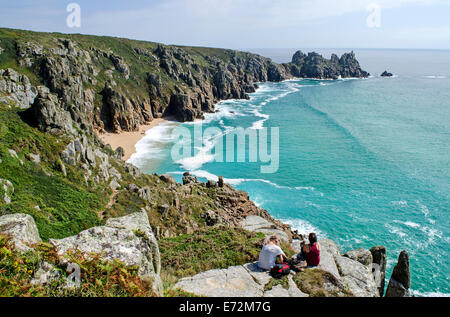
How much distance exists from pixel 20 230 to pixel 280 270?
9207 mm

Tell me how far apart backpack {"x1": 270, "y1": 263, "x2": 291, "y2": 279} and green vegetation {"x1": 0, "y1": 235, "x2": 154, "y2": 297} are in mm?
5629

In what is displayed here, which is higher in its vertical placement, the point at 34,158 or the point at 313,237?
the point at 34,158

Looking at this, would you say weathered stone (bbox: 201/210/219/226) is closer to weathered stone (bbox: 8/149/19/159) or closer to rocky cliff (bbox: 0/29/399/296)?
rocky cliff (bbox: 0/29/399/296)

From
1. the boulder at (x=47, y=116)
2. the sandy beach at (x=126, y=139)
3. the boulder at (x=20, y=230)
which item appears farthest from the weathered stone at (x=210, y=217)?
the sandy beach at (x=126, y=139)

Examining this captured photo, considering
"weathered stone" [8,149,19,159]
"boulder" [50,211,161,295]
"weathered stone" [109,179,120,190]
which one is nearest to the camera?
"boulder" [50,211,161,295]

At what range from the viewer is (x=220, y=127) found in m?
79.4

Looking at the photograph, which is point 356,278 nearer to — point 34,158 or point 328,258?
point 328,258

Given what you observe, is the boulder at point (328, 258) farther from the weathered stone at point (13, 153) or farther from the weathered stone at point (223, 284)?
the weathered stone at point (13, 153)

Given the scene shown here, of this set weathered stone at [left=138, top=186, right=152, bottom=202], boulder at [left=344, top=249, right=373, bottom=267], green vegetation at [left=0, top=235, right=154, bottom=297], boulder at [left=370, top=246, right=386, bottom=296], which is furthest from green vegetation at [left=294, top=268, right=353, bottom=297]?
weathered stone at [left=138, top=186, right=152, bottom=202]

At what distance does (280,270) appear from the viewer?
1095 cm

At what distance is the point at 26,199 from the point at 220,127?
6386cm

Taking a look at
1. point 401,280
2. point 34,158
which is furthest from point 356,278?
point 34,158

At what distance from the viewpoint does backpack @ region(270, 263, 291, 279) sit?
11.0 m

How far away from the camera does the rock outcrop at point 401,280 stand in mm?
16197
